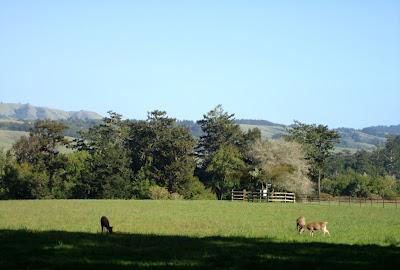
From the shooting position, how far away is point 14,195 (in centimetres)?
8112

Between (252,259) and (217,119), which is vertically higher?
(217,119)

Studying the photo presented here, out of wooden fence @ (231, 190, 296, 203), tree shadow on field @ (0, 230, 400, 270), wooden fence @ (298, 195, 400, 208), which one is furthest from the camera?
wooden fence @ (231, 190, 296, 203)

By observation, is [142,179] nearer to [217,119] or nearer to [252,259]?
[217,119]

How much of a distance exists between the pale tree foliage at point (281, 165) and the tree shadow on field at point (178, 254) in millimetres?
54738

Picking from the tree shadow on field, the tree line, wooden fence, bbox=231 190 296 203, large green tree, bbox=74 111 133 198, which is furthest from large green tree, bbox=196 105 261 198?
the tree shadow on field

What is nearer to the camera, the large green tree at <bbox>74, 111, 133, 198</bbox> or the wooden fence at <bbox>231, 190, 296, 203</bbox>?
the wooden fence at <bbox>231, 190, 296, 203</bbox>

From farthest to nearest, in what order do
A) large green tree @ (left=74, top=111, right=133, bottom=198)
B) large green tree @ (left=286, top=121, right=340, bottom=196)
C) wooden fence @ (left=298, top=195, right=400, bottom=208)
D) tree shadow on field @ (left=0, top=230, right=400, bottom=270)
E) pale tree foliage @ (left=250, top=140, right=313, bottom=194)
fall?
large green tree @ (left=286, top=121, right=340, bottom=196), large green tree @ (left=74, top=111, right=133, bottom=198), pale tree foliage @ (left=250, top=140, right=313, bottom=194), wooden fence @ (left=298, top=195, right=400, bottom=208), tree shadow on field @ (left=0, top=230, right=400, bottom=270)

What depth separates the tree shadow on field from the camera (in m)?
13.4

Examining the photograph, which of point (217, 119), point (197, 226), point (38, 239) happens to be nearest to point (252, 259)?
point (38, 239)

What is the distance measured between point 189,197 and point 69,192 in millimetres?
18323

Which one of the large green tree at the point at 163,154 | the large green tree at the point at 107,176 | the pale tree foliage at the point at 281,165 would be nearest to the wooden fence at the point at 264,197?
the pale tree foliage at the point at 281,165

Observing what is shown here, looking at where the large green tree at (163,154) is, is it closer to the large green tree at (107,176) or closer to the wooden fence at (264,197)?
the large green tree at (107,176)

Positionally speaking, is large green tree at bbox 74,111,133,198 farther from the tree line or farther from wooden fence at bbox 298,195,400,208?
wooden fence at bbox 298,195,400,208

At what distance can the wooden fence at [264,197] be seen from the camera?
66.9 meters
